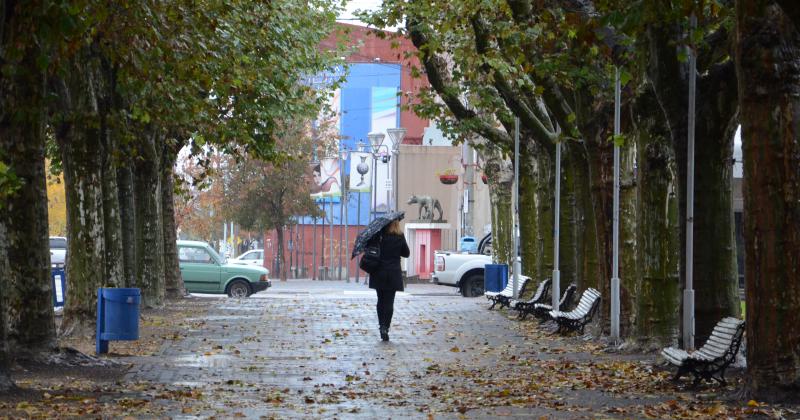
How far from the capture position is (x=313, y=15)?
34656 mm

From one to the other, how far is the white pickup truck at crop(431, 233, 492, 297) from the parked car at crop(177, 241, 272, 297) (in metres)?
5.18

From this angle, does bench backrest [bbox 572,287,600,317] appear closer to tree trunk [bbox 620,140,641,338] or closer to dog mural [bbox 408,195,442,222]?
tree trunk [bbox 620,140,641,338]

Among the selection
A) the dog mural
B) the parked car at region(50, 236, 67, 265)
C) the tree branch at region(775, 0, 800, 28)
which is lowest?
the parked car at region(50, 236, 67, 265)

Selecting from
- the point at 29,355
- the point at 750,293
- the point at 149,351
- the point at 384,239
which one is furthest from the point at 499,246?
the point at 750,293

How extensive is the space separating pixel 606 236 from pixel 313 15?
16255 millimetres

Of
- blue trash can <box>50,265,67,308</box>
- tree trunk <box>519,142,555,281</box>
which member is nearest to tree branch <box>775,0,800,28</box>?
tree trunk <box>519,142,555,281</box>

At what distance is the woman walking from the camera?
70.0ft

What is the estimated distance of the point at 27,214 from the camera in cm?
1566

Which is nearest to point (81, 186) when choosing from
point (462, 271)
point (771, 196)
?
point (771, 196)

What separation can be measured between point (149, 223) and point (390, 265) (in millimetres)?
11472

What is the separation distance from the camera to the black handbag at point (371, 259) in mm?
21328

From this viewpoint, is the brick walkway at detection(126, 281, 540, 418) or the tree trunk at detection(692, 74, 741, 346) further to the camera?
the tree trunk at detection(692, 74, 741, 346)

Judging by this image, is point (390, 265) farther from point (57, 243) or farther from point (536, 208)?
point (57, 243)

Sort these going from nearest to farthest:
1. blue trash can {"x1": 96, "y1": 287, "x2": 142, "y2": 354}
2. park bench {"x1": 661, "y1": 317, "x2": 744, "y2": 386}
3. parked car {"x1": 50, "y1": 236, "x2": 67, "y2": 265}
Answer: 1. park bench {"x1": 661, "y1": 317, "x2": 744, "y2": 386}
2. blue trash can {"x1": 96, "y1": 287, "x2": 142, "y2": 354}
3. parked car {"x1": 50, "y1": 236, "x2": 67, "y2": 265}
